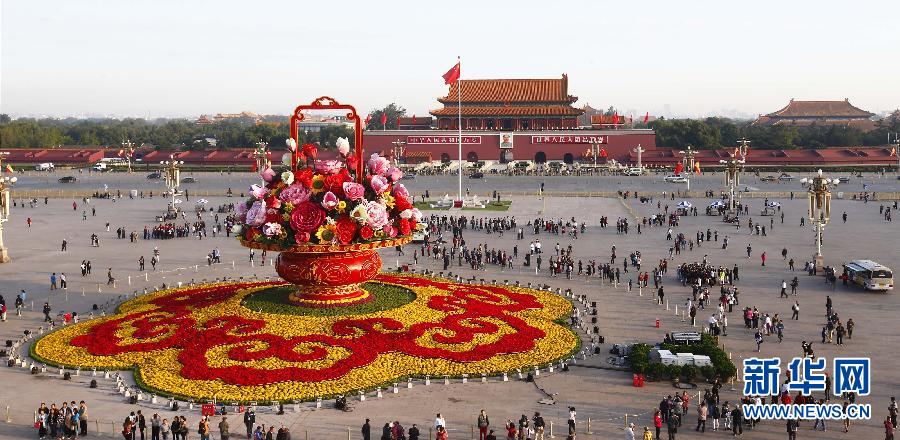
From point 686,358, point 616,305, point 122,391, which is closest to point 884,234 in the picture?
point 616,305

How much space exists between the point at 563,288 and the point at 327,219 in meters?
13.4

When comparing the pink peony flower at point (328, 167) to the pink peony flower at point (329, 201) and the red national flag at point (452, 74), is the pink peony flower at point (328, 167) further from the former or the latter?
the red national flag at point (452, 74)

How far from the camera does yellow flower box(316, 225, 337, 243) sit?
2431 cm

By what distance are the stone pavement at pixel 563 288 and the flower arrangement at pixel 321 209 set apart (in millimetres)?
5442

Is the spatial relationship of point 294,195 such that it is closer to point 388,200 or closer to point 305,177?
point 305,177

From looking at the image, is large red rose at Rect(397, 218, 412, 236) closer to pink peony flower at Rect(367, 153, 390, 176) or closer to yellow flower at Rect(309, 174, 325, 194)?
pink peony flower at Rect(367, 153, 390, 176)

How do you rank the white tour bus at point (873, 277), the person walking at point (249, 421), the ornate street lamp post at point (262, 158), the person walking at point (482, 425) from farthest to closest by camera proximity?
the ornate street lamp post at point (262, 158), the white tour bus at point (873, 277), the person walking at point (249, 421), the person walking at point (482, 425)

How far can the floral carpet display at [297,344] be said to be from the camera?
21172mm

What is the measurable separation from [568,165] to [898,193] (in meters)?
44.3

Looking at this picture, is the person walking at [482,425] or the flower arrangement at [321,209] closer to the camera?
the person walking at [482,425]

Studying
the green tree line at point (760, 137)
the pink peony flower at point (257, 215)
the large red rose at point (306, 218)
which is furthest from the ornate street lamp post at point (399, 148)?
the large red rose at point (306, 218)

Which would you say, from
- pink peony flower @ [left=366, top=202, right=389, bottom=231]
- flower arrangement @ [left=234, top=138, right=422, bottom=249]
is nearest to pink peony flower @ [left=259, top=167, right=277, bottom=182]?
flower arrangement @ [left=234, top=138, right=422, bottom=249]

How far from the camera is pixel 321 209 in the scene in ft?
80.7

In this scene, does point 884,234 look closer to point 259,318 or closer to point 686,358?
point 686,358
